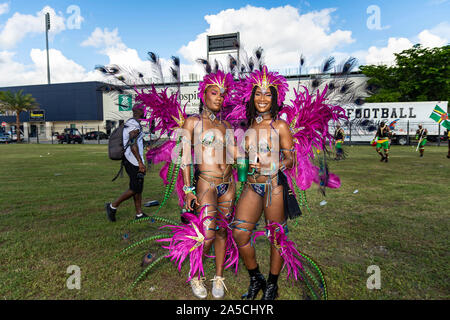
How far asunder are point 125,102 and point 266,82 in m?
1.53

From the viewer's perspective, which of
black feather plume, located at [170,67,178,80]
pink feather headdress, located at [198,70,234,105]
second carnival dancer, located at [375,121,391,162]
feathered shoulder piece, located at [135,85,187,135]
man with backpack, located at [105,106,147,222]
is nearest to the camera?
pink feather headdress, located at [198,70,234,105]

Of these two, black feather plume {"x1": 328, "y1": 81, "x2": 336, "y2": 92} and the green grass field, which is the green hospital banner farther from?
black feather plume {"x1": 328, "y1": 81, "x2": 336, "y2": 92}

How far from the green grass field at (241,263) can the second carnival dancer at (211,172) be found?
50 cm

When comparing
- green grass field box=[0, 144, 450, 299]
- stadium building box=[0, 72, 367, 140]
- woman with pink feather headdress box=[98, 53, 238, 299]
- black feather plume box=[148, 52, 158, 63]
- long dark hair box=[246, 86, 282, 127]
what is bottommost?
green grass field box=[0, 144, 450, 299]

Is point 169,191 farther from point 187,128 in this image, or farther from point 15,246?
point 15,246

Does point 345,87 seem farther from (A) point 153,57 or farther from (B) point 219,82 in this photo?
(A) point 153,57

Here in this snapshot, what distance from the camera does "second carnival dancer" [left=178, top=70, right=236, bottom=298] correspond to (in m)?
2.55

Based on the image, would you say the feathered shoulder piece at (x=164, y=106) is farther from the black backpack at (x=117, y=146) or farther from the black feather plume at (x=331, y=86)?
the black backpack at (x=117, y=146)

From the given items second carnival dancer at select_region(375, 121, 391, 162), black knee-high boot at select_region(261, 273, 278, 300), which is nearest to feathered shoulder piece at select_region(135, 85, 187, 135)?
black knee-high boot at select_region(261, 273, 278, 300)

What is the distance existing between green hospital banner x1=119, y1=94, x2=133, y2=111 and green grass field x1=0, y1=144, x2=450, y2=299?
1.74m

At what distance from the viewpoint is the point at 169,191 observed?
3053mm

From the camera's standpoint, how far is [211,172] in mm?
2574

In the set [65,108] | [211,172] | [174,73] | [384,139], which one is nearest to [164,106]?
[174,73]

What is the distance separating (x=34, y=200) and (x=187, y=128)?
5159mm
